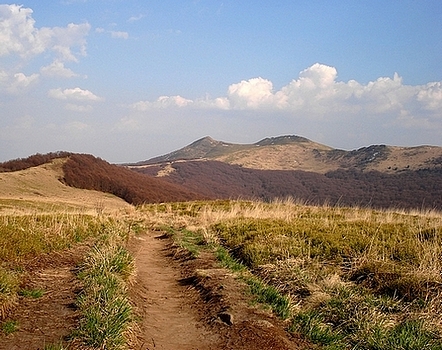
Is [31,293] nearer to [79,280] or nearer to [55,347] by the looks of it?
Result: [79,280]

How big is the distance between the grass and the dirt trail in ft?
3.96

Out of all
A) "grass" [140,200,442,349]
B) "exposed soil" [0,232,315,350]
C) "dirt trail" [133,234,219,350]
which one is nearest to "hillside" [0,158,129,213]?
"grass" [140,200,442,349]

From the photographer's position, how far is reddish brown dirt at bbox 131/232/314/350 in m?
5.01

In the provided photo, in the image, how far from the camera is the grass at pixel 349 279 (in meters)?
5.09

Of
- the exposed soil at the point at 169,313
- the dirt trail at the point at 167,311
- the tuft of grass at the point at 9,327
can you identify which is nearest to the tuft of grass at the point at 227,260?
the exposed soil at the point at 169,313

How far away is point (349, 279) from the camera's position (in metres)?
7.68

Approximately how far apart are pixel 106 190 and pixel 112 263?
6007cm

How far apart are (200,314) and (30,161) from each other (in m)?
69.0

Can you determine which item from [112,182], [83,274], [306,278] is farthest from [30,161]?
[306,278]

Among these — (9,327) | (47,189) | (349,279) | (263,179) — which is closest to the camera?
(9,327)

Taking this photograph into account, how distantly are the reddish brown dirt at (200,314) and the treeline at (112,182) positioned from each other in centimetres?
5111

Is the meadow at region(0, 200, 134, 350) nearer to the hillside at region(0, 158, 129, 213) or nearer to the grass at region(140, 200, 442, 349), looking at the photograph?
the grass at region(140, 200, 442, 349)

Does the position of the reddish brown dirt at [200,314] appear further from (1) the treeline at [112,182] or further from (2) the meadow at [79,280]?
(1) the treeline at [112,182]

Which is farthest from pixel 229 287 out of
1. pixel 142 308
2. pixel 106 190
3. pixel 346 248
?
pixel 106 190
